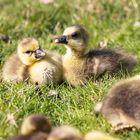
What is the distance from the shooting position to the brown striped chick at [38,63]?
5074 millimetres

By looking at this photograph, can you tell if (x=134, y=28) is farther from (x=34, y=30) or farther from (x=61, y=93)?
(x=61, y=93)

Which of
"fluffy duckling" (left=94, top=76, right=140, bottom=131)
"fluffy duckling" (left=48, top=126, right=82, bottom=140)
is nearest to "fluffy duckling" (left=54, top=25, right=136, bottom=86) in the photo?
"fluffy duckling" (left=94, top=76, right=140, bottom=131)

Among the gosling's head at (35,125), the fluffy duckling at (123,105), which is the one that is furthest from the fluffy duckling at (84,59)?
the gosling's head at (35,125)

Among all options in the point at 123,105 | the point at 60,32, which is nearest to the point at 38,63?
the point at 123,105

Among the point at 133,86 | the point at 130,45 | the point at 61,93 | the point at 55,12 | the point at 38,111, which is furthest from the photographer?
the point at 55,12

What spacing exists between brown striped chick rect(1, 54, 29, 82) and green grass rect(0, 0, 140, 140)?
17cm

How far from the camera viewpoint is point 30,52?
5.13 m

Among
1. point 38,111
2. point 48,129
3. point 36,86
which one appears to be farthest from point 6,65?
point 48,129

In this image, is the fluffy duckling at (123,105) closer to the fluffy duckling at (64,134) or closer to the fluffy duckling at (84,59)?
the fluffy duckling at (64,134)

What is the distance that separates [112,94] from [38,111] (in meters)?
Answer: 0.61

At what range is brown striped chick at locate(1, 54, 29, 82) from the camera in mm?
5082

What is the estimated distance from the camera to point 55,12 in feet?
24.7

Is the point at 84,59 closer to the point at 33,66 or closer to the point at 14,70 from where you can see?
the point at 33,66

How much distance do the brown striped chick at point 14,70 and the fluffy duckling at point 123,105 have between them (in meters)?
1.04
